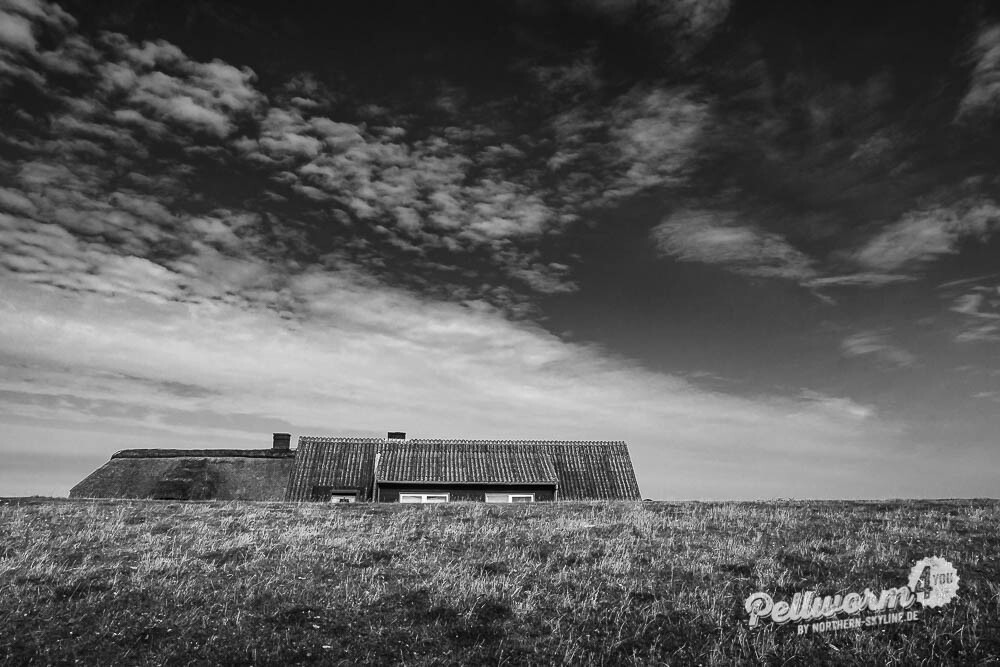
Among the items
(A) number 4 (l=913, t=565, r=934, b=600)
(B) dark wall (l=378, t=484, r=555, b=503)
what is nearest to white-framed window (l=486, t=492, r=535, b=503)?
(B) dark wall (l=378, t=484, r=555, b=503)

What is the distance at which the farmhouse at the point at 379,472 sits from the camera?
129 ft

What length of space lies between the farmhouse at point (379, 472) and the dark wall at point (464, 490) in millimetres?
61

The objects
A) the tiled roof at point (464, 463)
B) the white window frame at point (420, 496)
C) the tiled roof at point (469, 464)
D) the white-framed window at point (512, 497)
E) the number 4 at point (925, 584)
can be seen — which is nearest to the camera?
the number 4 at point (925, 584)

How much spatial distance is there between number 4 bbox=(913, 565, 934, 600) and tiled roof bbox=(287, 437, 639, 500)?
28.4m

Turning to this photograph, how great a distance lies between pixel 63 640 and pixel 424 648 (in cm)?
513

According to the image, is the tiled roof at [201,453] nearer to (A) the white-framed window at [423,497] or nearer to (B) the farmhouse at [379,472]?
(B) the farmhouse at [379,472]

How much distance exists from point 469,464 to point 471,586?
1161 inches

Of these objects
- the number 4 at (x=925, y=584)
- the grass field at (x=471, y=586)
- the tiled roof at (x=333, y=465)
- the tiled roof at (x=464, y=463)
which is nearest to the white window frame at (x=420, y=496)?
the tiled roof at (x=464, y=463)

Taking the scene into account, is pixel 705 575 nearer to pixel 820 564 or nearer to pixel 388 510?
pixel 820 564

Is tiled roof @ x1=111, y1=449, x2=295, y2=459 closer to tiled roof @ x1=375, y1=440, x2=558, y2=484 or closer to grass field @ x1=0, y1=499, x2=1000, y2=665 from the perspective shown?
tiled roof @ x1=375, y1=440, x2=558, y2=484

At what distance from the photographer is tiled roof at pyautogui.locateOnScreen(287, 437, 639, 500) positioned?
130 feet

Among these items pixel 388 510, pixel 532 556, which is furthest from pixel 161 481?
pixel 532 556

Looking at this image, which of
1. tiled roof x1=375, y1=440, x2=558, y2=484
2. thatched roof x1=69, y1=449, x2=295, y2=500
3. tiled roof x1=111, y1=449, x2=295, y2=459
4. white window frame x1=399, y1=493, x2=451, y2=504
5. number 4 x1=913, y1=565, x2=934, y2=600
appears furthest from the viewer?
tiled roof x1=111, y1=449, x2=295, y2=459

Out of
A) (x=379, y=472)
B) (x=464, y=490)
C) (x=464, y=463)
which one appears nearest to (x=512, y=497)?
(x=464, y=490)
